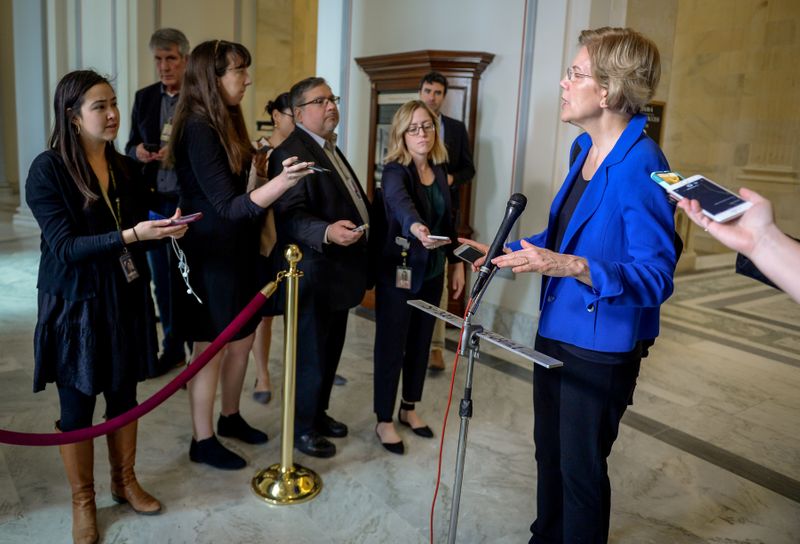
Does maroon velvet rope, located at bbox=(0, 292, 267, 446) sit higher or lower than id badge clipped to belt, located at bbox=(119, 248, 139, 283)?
lower

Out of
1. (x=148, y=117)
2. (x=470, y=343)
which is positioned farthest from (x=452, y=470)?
(x=148, y=117)

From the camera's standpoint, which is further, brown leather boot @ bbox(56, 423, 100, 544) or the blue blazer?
brown leather boot @ bbox(56, 423, 100, 544)

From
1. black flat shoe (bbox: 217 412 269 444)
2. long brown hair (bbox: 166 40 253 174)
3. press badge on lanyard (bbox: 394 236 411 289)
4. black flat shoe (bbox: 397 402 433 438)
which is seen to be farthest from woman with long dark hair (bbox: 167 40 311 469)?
black flat shoe (bbox: 397 402 433 438)

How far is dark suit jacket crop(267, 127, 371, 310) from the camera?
299 centimetres

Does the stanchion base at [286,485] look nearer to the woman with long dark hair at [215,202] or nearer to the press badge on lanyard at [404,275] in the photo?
Result: the woman with long dark hair at [215,202]

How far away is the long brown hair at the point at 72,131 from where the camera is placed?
243 centimetres

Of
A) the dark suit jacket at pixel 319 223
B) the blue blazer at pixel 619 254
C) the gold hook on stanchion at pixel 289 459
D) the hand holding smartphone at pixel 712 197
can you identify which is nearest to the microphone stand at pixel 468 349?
the blue blazer at pixel 619 254

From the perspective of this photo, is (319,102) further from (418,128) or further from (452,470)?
(452,470)

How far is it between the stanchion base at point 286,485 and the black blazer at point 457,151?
2595 millimetres

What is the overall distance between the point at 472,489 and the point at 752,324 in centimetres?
476

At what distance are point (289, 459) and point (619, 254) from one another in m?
1.83

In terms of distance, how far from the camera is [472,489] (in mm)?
3168

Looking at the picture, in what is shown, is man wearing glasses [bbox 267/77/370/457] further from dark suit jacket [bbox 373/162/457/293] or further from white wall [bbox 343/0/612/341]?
white wall [bbox 343/0/612/341]

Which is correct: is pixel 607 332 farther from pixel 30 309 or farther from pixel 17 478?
pixel 30 309
